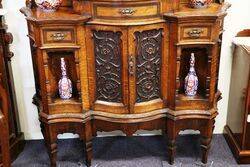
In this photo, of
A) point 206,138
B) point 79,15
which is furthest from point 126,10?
point 206,138

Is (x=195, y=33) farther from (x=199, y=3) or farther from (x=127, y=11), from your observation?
(x=127, y=11)

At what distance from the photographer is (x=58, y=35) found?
197 cm

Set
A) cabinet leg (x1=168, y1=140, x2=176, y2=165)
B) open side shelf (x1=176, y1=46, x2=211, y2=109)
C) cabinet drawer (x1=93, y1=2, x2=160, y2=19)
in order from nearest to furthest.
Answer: cabinet drawer (x1=93, y1=2, x2=160, y2=19)
open side shelf (x1=176, y1=46, x2=211, y2=109)
cabinet leg (x1=168, y1=140, x2=176, y2=165)

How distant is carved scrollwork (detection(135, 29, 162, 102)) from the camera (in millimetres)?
2010

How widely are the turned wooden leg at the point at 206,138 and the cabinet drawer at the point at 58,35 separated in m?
0.93

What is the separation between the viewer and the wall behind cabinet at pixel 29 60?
2.38m

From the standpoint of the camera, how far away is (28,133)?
106 inches

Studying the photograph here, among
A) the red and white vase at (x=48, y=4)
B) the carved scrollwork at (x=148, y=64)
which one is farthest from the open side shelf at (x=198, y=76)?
the red and white vase at (x=48, y=4)

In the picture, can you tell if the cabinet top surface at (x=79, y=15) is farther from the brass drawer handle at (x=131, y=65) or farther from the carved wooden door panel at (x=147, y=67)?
the brass drawer handle at (x=131, y=65)

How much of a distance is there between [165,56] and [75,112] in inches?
23.7

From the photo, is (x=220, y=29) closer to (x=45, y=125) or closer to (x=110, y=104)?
(x=110, y=104)

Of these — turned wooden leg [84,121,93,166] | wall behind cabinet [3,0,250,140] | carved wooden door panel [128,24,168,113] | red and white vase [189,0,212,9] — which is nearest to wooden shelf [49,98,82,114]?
turned wooden leg [84,121,93,166]

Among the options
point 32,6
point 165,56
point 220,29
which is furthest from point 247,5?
point 32,6

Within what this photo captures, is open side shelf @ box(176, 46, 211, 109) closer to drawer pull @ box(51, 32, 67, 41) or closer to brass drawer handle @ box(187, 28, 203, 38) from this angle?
brass drawer handle @ box(187, 28, 203, 38)
